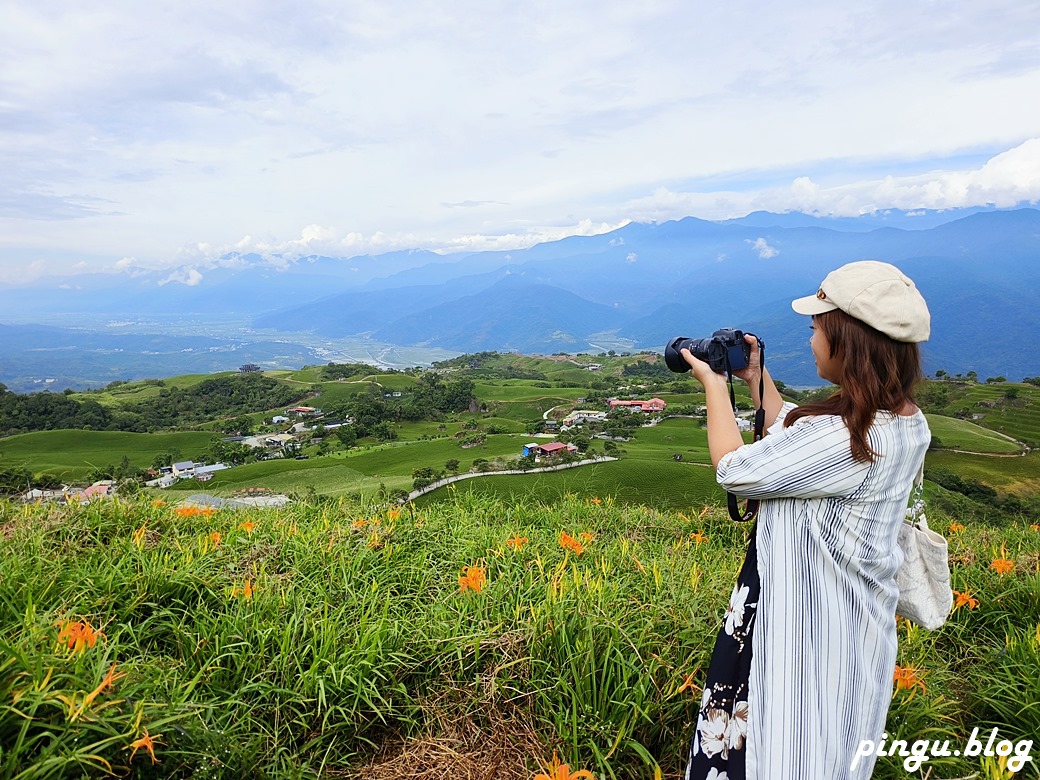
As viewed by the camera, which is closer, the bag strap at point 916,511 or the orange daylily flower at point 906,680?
the bag strap at point 916,511

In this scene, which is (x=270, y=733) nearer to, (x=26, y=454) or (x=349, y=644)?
(x=349, y=644)

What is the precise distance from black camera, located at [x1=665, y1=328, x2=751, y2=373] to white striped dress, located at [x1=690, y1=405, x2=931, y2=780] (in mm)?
305

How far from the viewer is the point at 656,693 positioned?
1.81 meters

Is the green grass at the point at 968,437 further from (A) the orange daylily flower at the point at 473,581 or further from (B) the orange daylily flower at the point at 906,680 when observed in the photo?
(A) the orange daylily flower at the point at 473,581

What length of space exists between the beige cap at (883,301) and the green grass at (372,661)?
1.22m

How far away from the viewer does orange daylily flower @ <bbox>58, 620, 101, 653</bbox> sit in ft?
4.91

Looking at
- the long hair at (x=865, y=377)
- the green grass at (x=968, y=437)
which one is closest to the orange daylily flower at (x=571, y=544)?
the long hair at (x=865, y=377)

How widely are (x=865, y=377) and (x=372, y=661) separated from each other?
1642 millimetres

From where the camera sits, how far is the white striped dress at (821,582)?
1272 millimetres

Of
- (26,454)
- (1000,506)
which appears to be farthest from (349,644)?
(26,454)

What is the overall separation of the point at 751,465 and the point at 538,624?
98 cm

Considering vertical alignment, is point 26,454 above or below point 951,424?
above

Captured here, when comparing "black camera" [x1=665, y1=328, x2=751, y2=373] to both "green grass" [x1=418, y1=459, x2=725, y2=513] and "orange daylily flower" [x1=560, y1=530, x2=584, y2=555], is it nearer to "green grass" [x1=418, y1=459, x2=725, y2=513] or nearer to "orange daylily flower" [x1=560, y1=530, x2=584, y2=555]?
"orange daylily flower" [x1=560, y1=530, x2=584, y2=555]

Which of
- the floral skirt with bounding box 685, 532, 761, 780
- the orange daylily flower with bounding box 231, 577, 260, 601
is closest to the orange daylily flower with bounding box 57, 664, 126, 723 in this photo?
the orange daylily flower with bounding box 231, 577, 260, 601
